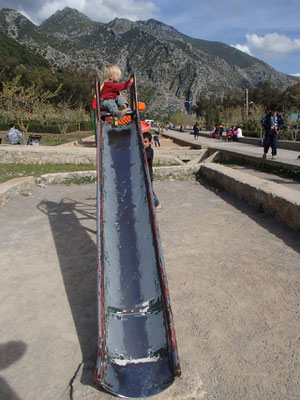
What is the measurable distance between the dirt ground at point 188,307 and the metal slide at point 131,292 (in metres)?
0.13

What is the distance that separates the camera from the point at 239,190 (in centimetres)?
657

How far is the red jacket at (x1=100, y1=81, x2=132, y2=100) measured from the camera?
4996 millimetres

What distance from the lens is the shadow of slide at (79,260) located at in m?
2.59

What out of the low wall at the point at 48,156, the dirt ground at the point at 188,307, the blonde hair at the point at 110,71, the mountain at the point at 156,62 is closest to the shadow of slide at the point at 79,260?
the dirt ground at the point at 188,307

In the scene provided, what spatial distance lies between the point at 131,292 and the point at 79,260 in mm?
1584

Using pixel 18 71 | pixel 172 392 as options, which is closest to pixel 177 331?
pixel 172 392

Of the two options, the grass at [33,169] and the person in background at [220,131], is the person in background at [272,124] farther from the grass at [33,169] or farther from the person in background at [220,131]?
the person in background at [220,131]

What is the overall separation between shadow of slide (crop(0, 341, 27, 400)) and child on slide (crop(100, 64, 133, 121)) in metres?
3.34

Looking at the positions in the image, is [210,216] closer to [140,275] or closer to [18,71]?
[140,275]

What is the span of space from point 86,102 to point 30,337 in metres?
50.2

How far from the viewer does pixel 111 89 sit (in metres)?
5.02

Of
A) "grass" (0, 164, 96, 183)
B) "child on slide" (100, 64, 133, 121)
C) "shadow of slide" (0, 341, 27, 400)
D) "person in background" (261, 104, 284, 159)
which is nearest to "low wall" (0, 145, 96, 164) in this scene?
"grass" (0, 164, 96, 183)

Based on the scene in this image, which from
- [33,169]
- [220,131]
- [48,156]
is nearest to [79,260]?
[33,169]

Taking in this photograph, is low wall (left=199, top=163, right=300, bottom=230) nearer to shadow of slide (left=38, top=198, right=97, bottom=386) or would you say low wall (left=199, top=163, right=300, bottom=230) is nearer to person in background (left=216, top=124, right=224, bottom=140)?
shadow of slide (left=38, top=198, right=97, bottom=386)
